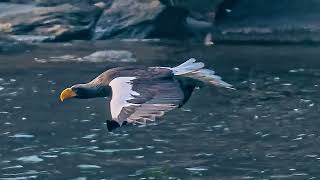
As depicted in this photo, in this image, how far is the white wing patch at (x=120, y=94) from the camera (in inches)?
341

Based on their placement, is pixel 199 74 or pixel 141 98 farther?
pixel 199 74

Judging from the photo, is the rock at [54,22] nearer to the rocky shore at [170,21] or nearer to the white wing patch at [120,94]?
the rocky shore at [170,21]

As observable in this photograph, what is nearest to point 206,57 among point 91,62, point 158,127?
point 91,62

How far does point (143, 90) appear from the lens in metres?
9.45

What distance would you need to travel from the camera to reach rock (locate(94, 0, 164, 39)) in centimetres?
2453

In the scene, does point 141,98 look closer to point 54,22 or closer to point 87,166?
point 87,166

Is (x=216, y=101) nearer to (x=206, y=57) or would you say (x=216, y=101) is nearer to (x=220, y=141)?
(x=220, y=141)

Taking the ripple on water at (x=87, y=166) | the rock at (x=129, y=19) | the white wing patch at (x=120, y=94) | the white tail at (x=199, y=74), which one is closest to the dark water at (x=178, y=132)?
the ripple on water at (x=87, y=166)

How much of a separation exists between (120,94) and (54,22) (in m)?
15.7

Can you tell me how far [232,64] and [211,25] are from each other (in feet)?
15.4

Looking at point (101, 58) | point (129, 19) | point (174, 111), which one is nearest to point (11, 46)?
point (101, 58)

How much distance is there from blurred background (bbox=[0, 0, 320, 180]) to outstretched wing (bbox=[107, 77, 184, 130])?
2068 mm

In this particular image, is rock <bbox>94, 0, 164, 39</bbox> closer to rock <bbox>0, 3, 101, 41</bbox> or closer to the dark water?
rock <bbox>0, 3, 101, 41</bbox>

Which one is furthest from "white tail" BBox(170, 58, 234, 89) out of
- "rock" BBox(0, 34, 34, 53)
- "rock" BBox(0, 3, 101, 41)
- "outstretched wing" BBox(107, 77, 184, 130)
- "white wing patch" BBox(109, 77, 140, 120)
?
"rock" BBox(0, 3, 101, 41)
